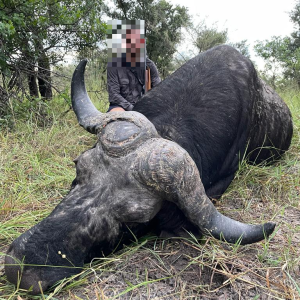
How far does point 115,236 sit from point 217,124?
54.4 inches

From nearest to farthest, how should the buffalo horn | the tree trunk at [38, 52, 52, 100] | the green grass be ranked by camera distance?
the green grass
the buffalo horn
the tree trunk at [38, 52, 52, 100]

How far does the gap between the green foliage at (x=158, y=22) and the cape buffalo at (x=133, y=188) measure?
48.7 feet

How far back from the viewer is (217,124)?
284 centimetres

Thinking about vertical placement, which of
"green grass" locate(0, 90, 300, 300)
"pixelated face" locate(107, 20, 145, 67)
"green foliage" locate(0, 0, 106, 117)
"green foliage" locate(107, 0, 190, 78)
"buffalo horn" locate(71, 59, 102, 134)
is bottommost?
"green grass" locate(0, 90, 300, 300)

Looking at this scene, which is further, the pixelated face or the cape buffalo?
the pixelated face

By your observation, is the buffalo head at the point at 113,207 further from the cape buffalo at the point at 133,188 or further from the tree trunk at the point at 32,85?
the tree trunk at the point at 32,85

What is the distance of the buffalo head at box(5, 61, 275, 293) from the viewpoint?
1.82m

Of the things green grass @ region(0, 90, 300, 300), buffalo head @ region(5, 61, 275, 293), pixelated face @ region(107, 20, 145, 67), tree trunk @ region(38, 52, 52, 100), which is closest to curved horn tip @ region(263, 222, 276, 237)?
buffalo head @ region(5, 61, 275, 293)

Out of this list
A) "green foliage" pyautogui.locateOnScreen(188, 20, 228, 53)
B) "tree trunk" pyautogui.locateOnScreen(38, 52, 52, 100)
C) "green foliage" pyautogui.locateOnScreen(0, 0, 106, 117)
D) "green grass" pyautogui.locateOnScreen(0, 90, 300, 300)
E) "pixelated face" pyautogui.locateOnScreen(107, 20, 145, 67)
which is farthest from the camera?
"green foliage" pyautogui.locateOnScreen(188, 20, 228, 53)

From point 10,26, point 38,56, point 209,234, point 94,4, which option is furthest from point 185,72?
point 94,4

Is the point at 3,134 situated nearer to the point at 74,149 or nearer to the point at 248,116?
the point at 74,149

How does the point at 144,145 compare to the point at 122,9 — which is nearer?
the point at 144,145

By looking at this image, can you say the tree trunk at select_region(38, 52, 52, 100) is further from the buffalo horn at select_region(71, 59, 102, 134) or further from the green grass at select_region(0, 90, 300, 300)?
the buffalo horn at select_region(71, 59, 102, 134)

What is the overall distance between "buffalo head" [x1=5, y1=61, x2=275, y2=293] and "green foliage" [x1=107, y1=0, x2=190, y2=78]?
15.6m
